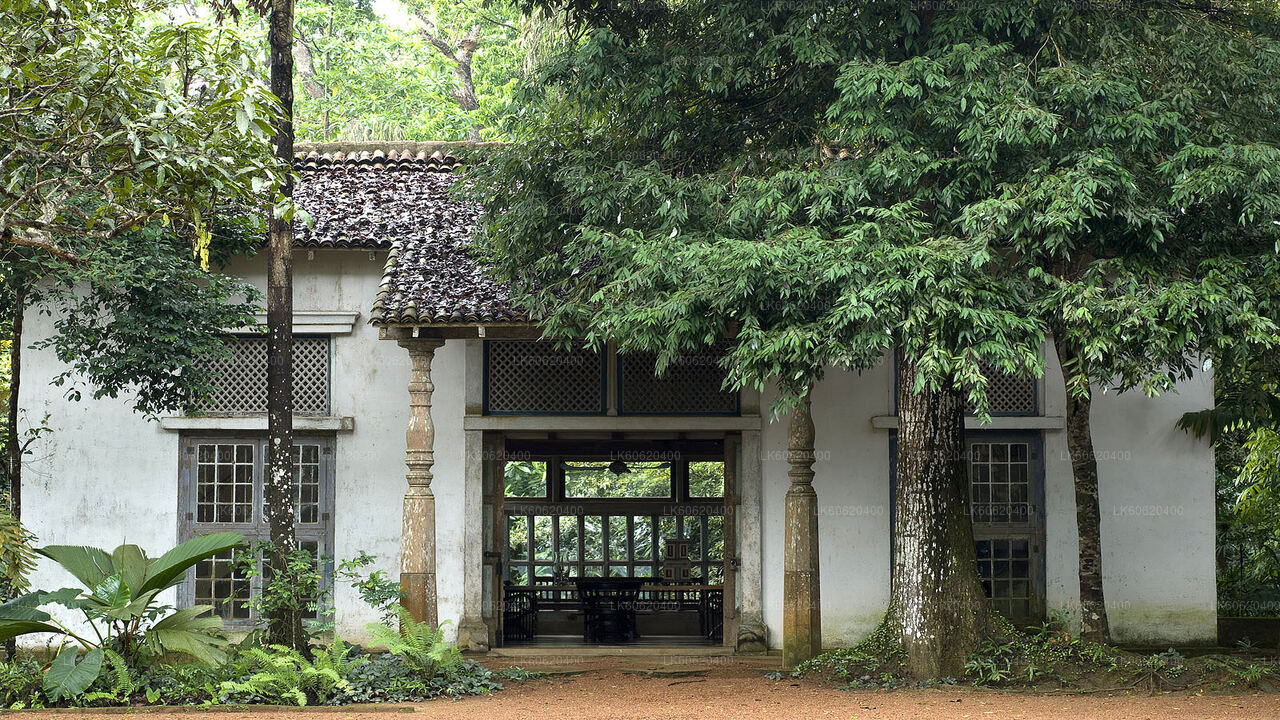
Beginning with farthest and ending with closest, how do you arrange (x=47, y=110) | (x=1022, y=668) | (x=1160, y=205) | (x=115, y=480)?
(x=115, y=480) → (x=1022, y=668) → (x=1160, y=205) → (x=47, y=110)

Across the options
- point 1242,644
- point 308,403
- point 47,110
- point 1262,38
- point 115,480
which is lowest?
point 1242,644

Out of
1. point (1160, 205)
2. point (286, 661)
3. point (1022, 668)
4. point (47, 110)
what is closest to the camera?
point (47, 110)

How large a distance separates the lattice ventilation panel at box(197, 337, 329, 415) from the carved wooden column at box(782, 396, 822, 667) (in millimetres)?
4673

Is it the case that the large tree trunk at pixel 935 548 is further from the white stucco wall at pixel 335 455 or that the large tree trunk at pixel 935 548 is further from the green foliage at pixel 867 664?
the white stucco wall at pixel 335 455

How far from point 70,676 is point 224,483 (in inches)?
137

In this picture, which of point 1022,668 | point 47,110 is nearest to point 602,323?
point 47,110

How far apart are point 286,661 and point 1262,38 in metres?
8.13

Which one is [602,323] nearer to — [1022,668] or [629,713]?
[629,713]

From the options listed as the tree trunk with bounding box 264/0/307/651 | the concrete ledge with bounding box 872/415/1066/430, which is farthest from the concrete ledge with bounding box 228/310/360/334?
the concrete ledge with bounding box 872/415/1066/430

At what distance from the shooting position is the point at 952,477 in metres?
9.39

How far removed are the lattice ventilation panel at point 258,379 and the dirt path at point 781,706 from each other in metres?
3.75

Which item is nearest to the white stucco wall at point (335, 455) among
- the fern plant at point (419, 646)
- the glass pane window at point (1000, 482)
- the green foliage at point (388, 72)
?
the fern plant at point (419, 646)

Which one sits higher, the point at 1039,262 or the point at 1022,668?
the point at 1039,262

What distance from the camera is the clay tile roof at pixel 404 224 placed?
993cm
